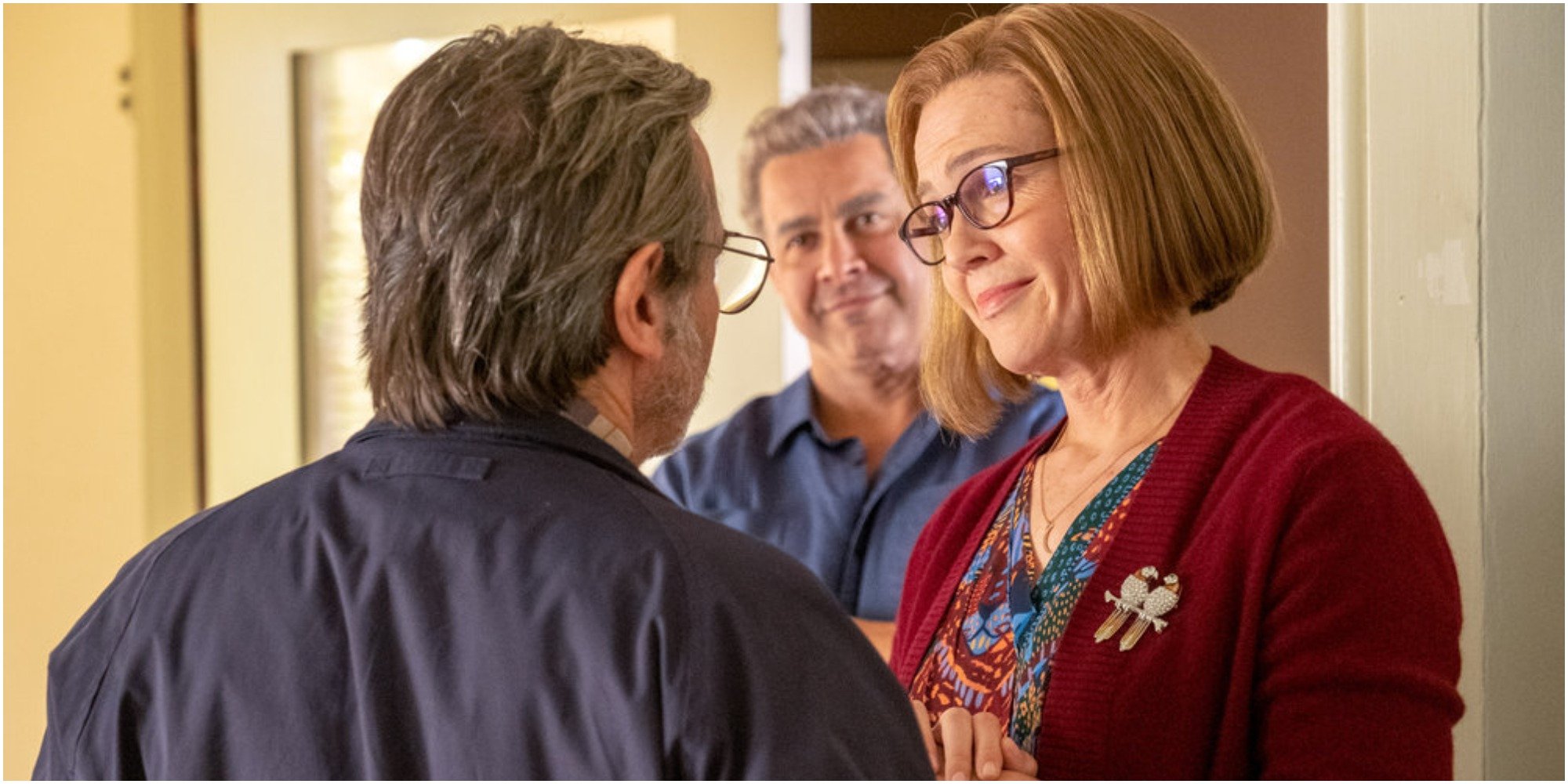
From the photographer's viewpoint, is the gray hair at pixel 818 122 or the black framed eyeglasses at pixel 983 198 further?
the gray hair at pixel 818 122

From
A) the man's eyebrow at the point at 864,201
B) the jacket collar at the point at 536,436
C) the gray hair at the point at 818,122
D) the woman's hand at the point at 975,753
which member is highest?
the gray hair at the point at 818,122

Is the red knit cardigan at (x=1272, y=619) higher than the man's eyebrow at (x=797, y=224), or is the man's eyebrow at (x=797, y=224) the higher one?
the man's eyebrow at (x=797, y=224)

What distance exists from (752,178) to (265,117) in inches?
54.9

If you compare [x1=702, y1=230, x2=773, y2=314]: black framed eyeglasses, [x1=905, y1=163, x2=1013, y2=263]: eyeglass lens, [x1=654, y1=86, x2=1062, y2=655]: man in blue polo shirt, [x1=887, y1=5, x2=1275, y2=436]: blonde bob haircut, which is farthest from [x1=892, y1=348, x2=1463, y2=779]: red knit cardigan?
[x1=654, y1=86, x2=1062, y2=655]: man in blue polo shirt

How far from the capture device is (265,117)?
331 cm

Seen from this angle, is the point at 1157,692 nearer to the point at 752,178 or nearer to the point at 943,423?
the point at 943,423

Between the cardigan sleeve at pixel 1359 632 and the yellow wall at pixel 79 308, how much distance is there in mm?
2777

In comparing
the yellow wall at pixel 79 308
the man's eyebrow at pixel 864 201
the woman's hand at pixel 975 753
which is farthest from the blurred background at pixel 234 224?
the woman's hand at pixel 975 753

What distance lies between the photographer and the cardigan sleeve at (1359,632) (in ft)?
3.55

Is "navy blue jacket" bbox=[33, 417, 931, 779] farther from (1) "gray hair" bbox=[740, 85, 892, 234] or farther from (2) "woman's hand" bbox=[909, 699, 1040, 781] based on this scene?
(1) "gray hair" bbox=[740, 85, 892, 234]

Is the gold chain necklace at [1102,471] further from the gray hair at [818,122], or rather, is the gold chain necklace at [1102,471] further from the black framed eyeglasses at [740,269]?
the gray hair at [818,122]

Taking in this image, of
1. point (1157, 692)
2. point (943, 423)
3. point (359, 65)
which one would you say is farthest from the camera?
point (359, 65)

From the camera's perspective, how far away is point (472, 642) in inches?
36.4

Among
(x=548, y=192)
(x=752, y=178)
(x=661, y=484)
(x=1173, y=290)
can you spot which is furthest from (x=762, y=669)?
(x=752, y=178)
